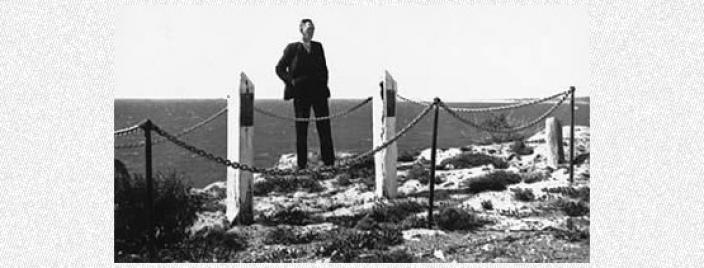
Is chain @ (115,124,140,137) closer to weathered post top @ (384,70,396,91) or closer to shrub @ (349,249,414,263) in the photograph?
shrub @ (349,249,414,263)

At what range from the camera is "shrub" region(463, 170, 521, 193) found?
28.4 feet

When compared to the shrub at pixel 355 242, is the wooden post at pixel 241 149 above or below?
above

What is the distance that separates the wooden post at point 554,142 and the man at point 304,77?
13.7 feet

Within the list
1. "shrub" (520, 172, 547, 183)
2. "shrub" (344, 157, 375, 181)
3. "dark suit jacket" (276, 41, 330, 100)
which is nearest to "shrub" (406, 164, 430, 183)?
"shrub" (344, 157, 375, 181)

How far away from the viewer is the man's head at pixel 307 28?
7.65m

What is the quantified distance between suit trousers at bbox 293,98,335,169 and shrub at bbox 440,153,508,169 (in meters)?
2.61

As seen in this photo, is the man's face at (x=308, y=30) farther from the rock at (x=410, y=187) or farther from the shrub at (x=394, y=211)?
the rock at (x=410, y=187)

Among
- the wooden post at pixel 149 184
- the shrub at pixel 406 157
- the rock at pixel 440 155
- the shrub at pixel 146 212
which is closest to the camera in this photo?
the wooden post at pixel 149 184

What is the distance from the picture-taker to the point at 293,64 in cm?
797

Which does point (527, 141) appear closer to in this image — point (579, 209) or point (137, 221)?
point (579, 209)

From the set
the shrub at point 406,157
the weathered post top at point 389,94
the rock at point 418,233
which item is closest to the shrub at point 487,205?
the rock at point 418,233

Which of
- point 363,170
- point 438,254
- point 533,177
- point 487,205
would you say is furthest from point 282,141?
point 438,254

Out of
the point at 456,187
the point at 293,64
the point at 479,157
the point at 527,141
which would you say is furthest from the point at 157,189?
the point at 527,141

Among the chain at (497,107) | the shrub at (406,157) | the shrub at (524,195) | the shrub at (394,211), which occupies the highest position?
the chain at (497,107)
